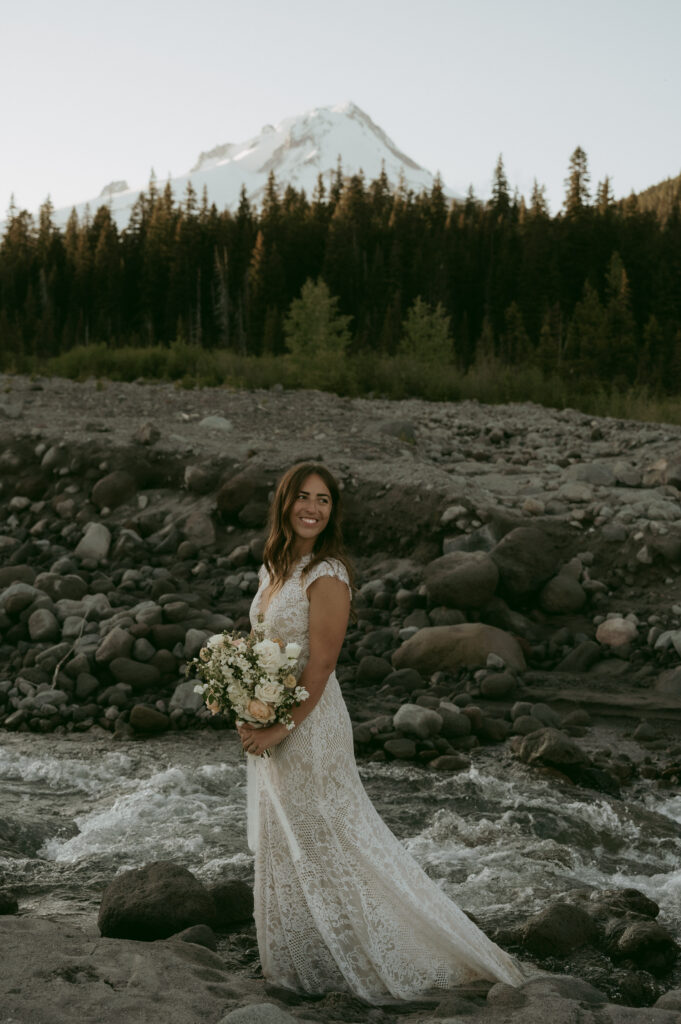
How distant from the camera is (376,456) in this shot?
518 inches

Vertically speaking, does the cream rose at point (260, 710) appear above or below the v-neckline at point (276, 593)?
below

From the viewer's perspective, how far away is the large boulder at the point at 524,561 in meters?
10.0

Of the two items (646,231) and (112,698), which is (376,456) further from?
(646,231)

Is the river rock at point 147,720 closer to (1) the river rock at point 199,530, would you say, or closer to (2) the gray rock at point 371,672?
(2) the gray rock at point 371,672

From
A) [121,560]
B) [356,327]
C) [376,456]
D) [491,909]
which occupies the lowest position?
[491,909]

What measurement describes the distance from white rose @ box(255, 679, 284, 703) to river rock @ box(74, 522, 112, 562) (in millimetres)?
8732

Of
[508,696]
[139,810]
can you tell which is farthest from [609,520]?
[139,810]

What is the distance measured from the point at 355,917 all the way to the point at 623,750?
4593 millimetres

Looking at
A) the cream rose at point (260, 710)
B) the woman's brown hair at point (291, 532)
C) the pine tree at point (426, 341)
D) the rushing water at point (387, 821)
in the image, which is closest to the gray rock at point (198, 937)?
the rushing water at point (387, 821)

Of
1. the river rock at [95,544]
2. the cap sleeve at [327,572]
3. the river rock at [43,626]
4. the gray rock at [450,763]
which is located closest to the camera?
the cap sleeve at [327,572]

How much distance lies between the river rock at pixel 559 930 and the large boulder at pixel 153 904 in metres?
1.47

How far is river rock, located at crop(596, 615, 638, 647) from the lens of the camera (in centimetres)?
932

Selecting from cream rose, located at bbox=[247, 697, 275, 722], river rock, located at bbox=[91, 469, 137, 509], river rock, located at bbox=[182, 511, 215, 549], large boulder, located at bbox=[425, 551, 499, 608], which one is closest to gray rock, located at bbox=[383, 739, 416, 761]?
large boulder, located at bbox=[425, 551, 499, 608]

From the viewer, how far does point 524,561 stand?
33.2 ft
